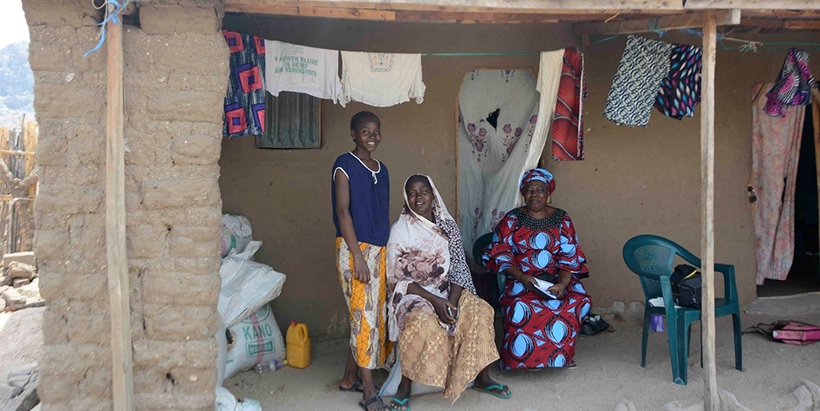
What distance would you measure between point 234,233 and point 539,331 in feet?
7.42

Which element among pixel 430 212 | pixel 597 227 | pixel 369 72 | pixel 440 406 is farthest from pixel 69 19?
pixel 597 227

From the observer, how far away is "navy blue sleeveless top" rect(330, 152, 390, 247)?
12.6 feet

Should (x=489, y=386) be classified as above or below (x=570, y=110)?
below

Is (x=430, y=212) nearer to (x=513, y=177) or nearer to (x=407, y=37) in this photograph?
(x=513, y=177)

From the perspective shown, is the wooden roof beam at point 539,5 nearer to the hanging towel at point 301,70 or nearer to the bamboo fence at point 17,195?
the hanging towel at point 301,70

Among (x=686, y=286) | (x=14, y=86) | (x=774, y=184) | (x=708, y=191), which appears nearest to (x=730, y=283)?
(x=686, y=286)

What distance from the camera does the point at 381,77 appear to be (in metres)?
4.32

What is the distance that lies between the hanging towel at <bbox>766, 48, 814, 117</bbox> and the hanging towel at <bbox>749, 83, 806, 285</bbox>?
3.58 feet

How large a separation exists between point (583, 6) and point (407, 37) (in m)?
1.91

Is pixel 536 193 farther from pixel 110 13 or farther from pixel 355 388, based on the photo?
pixel 110 13

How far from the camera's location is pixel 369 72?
429cm

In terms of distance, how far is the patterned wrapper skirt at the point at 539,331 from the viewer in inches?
164

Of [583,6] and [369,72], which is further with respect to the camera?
[369,72]

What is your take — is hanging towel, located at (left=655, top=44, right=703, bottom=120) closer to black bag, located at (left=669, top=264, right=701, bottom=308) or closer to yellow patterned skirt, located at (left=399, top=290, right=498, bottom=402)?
black bag, located at (left=669, top=264, right=701, bottom=308)
